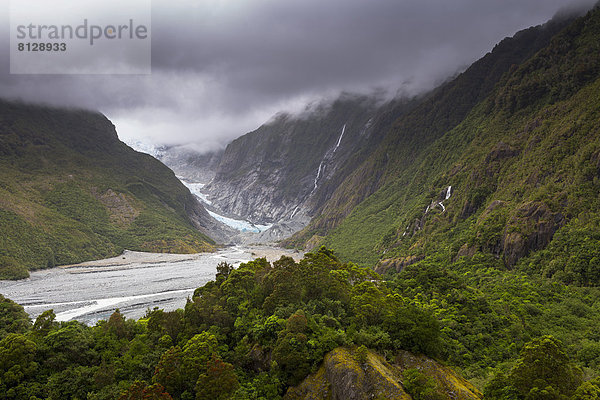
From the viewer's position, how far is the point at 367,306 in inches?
1024

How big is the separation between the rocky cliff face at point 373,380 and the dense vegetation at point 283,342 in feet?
1.76

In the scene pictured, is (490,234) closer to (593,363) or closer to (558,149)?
(558,149)

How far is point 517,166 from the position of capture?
256 ft

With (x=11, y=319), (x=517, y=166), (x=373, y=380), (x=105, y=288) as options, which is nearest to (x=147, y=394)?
(x=373, y=380)

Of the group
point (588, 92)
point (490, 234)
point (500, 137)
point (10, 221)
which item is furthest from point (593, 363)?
point (10, 221)

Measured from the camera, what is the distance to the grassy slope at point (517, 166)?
5912 cm

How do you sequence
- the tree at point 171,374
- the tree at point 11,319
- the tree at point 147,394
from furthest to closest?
1. the tree at point 11,319
2. the tree at point 171,374
3. the tree at point 147,394

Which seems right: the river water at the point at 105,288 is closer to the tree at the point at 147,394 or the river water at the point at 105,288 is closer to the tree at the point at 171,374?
the tree at the point at 171,374

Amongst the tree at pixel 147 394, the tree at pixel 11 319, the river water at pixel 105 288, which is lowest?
the river water at pixel 105 288

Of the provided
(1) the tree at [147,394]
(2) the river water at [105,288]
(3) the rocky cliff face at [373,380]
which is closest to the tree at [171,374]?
(1) the tree at [147,394]

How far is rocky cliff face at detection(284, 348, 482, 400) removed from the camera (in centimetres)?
1841

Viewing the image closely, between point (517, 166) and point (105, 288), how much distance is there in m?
106

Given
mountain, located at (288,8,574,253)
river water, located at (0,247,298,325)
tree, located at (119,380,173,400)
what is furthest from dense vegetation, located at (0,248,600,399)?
mountain, located at (288,8,574,253)

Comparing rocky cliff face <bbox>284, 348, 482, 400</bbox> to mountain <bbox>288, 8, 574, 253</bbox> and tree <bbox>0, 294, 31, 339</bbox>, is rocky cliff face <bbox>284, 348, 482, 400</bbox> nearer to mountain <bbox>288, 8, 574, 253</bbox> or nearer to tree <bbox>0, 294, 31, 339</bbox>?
tree <bbox>0, 294, 31, 339</bbox>
